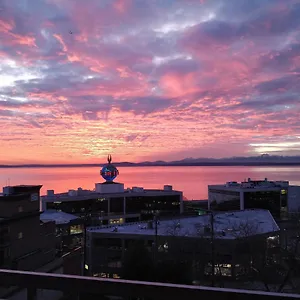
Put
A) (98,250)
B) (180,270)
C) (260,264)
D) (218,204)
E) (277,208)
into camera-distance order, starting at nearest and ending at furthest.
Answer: (180,270) < (260,264) < (98,250) < (277,208) < (218,204)

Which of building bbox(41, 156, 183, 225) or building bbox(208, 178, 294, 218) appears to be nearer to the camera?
building bbox(41, 156, 183, 225)

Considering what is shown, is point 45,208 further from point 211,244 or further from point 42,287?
point 42,287

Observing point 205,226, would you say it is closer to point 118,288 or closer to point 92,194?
point 118,288

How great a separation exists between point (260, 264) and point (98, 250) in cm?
1023

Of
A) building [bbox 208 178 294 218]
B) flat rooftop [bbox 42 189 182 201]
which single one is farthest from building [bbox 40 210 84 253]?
building [bbox 208 178 294 218]

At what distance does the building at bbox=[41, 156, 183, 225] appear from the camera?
4672 centimetres

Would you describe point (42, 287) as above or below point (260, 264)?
above

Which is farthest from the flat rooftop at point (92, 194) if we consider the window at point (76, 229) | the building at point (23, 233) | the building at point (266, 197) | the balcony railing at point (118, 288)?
the balcony railing at point (118, 288)

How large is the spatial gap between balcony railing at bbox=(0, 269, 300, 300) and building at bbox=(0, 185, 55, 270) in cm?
1648

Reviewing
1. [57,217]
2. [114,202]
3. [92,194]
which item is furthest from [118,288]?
[114,202]

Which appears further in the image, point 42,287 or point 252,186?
point 252,186

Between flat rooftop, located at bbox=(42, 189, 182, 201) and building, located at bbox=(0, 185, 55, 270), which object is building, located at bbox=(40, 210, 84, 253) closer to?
flat rooftop, located at bbox=(42, 189, 182, 201)

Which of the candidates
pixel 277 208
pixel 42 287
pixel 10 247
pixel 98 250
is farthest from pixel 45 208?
pixel 42 287

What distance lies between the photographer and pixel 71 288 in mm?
1889
